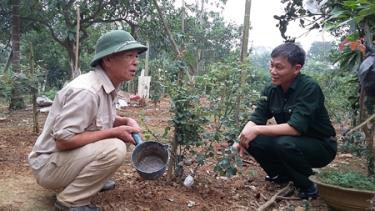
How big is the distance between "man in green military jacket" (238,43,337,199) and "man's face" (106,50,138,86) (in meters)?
1.04

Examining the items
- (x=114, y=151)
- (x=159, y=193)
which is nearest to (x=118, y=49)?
(x=114, y=151)

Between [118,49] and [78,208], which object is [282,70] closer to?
[118,49]

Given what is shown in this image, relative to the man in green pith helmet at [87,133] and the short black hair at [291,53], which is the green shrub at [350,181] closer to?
the short black hair at [291,53]

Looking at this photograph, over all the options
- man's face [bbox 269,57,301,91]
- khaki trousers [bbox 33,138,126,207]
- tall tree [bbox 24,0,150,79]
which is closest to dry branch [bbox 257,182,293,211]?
man's face [bbox 269,57,301,91]

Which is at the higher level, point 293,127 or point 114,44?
point 114,44

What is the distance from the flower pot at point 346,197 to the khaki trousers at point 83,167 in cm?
140

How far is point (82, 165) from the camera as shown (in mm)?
2344

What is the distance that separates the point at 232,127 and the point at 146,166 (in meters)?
0.74

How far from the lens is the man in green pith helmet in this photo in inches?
89.1

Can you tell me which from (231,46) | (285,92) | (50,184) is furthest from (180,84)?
(231,46)

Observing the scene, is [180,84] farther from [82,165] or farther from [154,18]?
[154,18]

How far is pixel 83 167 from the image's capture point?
2.35 meters

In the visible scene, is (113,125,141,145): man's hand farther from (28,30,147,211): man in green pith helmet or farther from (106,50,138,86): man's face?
(106,50,138,86): man's face

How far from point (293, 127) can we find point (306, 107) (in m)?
0.18
